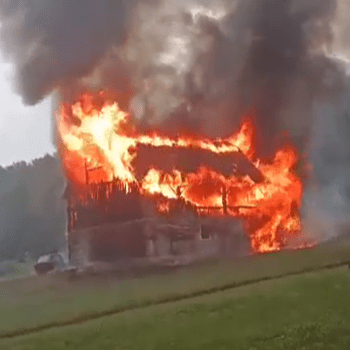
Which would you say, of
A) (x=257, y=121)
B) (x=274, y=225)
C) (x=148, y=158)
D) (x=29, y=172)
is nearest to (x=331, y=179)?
(x=257, y=121)

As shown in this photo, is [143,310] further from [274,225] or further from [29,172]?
[29,172]

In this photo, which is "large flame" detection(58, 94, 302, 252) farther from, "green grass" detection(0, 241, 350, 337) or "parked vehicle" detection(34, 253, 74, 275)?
"parked vehicle" detection(34, 253, 74, 275)

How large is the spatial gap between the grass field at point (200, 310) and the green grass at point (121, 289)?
0.05m

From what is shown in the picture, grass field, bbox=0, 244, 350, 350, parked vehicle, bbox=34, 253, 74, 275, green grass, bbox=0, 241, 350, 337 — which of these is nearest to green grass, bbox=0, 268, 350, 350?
grass field, bbox=0, 244, 350, 350

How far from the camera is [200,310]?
25.7 m

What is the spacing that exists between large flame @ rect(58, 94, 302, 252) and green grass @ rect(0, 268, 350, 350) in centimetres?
1470

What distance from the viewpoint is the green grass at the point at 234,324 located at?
71.5 ft

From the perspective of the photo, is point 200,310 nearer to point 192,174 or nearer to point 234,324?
point 234,324

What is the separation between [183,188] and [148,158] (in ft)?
11.2

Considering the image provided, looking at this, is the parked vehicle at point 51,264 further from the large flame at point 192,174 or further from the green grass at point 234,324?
the green grass at point 234,324

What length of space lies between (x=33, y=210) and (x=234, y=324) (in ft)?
229

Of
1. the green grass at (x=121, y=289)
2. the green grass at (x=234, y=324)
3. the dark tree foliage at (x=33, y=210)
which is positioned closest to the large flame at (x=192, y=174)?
the green grass at (x=121, y=289)

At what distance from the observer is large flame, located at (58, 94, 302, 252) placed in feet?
141

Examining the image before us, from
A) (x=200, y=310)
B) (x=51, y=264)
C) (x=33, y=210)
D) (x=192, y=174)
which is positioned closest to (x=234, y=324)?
(x=200, y=310)
